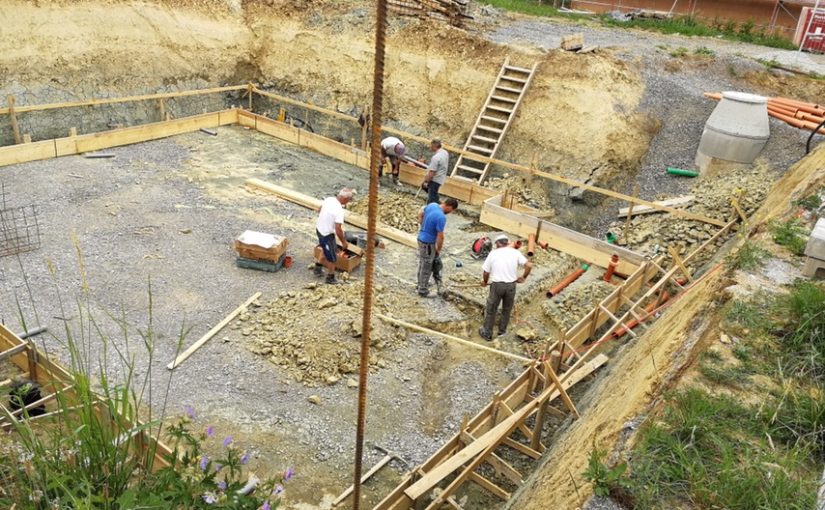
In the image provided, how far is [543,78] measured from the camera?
48.4 feet

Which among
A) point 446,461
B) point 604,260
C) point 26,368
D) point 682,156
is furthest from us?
point 682,156

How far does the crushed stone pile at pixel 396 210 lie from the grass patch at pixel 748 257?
622 cm

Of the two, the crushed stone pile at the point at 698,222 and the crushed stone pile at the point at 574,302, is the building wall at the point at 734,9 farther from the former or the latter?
the crushed stone pile at the point at 574,302

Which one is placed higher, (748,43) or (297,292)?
(748,43)

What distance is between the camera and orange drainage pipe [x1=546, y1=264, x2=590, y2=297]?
1024 centimetres

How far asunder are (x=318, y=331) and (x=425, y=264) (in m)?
2.18

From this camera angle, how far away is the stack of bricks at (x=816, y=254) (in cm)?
621

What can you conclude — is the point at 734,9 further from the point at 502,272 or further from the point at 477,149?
the point at 502,272

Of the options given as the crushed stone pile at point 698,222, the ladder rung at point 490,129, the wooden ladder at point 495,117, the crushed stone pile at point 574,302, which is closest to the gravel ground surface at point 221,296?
the crushed stone pile at point 574,302

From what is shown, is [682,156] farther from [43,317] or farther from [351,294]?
[43,317]

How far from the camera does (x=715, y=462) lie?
411 cm

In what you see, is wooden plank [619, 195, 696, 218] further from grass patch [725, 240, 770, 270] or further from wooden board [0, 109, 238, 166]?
wooden board [0, 109, 238, 166]

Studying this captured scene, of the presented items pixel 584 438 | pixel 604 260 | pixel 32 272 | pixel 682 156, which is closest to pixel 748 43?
pixel 682 156

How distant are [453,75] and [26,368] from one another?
1198cm
